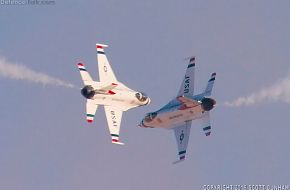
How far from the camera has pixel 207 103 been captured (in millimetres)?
169000

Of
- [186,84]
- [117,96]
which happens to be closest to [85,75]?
[117,96]

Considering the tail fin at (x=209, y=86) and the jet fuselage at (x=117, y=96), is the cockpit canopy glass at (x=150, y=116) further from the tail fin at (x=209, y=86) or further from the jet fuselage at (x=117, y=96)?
the tail fin at (x=209, y=86)

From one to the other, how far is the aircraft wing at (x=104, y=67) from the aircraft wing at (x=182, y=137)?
11916 mm

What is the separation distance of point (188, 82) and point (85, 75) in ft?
43.4

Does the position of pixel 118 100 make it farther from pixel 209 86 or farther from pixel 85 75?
pixel 209 86

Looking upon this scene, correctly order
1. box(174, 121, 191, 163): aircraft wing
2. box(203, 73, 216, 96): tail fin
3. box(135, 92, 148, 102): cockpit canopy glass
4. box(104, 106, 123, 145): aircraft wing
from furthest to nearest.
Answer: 1. box(135, 92, 148, 102): cockpit canopy glass
2. box(104, 106, 123, 145): aircraft wing
3. box(174, 121, 191, 163): aircraft wing
4. box(203, 73, 216, 96): tail fin

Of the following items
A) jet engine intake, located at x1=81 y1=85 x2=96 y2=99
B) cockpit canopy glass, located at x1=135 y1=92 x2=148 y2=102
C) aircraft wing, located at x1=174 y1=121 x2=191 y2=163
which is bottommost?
aircraft wing, located at x1=174 y1=121 x2=191 y2=163

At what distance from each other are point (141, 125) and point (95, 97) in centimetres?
900

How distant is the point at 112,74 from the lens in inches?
7072

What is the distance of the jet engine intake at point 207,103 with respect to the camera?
16900cm

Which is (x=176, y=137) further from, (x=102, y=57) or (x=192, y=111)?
(x=102, y=57)

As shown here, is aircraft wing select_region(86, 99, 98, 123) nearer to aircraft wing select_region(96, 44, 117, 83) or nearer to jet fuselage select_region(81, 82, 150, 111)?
jet fuselage select_region(81, 82, 150, 111)

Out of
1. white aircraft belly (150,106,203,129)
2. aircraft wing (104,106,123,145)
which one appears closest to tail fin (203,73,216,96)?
white aircraft belly (150,106,203,129)

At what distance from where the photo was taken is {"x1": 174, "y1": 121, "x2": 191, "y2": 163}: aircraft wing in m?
172
